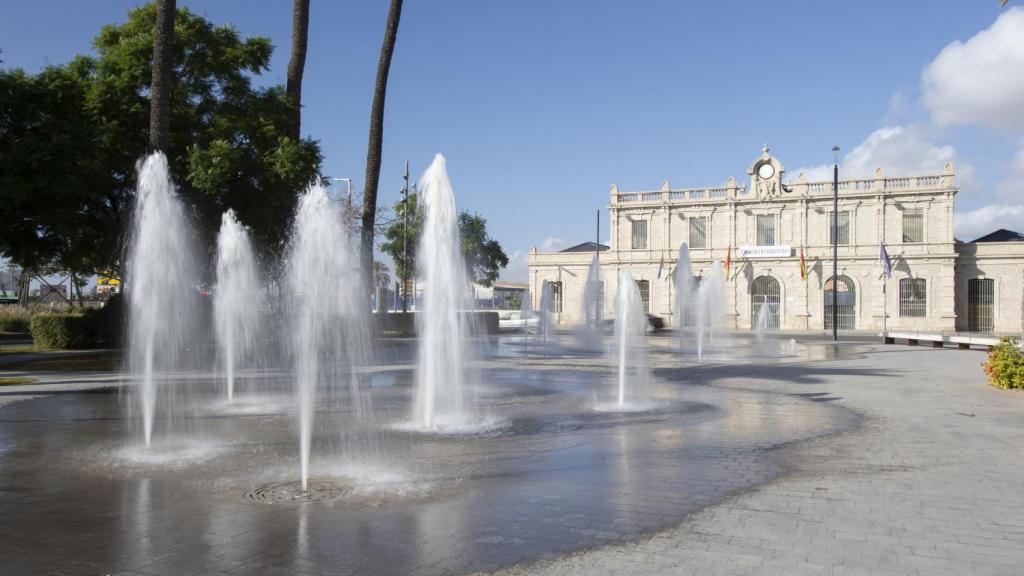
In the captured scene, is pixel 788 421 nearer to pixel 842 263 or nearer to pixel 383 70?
pixel 383 70

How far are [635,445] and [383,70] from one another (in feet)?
71.5

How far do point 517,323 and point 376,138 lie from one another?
24.7 meters

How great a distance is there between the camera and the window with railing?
172 ft

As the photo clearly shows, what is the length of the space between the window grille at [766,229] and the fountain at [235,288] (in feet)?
113

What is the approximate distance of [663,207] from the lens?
53281 millimetres

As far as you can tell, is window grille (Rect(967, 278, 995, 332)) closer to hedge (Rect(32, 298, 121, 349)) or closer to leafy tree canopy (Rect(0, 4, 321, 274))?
leafy tree canopy (Rect(0, 4, 321, 274))

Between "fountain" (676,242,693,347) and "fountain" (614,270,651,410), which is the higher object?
"fountain" (676,242,693,347)

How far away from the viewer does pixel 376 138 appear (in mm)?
27625

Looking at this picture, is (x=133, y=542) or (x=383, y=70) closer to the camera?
(x=133, y=542)

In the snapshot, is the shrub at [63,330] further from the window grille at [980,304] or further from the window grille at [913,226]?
the window grille at [980,304]

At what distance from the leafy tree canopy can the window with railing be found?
3423cm

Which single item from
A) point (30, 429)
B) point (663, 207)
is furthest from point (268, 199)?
point (663, 207)

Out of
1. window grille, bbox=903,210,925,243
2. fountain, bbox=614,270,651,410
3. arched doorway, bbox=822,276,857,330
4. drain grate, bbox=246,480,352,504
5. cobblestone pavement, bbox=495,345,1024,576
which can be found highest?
window grille, bbox=903,210,925,243

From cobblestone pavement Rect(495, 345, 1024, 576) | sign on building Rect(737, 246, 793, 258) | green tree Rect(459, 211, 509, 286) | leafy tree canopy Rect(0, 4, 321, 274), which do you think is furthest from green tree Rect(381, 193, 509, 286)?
cobblestone pavement Rect(495, 345, 1024, 576)
